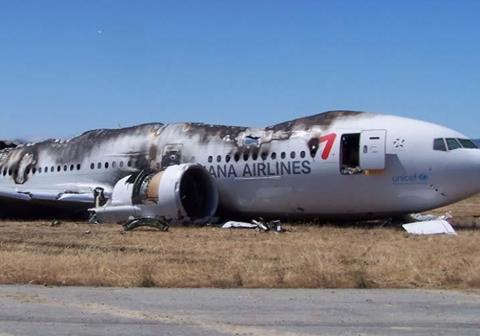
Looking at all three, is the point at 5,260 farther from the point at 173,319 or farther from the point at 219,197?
the point at 219,197

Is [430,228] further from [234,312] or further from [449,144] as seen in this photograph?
[234,312]

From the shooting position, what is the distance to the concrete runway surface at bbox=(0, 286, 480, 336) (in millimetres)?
8453

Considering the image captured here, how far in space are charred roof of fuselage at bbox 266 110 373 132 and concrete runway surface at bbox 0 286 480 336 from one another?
586 inches

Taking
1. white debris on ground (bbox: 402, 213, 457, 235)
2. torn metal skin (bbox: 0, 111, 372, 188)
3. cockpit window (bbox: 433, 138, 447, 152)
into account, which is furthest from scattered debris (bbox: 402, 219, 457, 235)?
torn metal skin (bbox: 0, 111, 372, 188)

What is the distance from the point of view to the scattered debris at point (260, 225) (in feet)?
79.1

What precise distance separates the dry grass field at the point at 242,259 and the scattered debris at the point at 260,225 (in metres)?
1.23

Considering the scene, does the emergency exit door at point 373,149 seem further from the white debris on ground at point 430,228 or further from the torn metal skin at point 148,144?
the white debris on ground at point 430,228

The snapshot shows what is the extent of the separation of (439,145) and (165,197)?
9.40 metres

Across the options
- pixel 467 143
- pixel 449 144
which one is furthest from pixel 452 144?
pixel 467 143

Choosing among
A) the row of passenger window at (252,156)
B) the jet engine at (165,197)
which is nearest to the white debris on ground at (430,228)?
the row of passenger window at (252,156)

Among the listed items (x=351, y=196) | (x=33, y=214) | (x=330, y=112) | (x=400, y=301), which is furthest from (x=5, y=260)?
(x=33, y=214)

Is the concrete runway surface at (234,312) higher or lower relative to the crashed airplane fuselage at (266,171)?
lower

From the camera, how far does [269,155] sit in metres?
26.2

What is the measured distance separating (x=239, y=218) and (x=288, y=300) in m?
17.7
